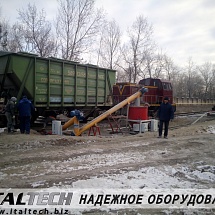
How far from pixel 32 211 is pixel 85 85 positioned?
10.2 metres

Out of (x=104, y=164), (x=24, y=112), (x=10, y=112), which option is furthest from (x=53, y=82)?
Result: (x=104, y=164)

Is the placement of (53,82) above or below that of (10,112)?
above

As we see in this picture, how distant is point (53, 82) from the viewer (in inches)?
447

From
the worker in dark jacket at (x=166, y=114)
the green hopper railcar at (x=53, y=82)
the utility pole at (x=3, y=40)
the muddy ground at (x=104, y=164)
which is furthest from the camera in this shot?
the utility pole at (x=3, y=40)

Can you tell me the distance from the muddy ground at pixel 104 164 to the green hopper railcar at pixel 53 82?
11.5 ft

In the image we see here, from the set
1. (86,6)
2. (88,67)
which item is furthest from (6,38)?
(88,67)

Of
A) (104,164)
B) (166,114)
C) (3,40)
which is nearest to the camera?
(104,164)

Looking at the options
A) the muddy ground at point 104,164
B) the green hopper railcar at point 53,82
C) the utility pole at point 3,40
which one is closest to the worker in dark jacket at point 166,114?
the muddy ground at point 104,164

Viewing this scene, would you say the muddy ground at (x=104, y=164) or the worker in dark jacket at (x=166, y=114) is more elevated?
the worker in dark jacket at (x=166, y=114)

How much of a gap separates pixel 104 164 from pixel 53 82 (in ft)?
24.1

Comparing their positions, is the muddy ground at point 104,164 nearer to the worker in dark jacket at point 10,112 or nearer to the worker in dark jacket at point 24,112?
the worker in dark jacket at point 24,112

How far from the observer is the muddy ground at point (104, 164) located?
4.02 meters

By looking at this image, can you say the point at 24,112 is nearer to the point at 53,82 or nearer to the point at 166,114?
the point at 53,82

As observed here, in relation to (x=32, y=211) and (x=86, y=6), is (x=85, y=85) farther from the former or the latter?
(x=86, y=6)
